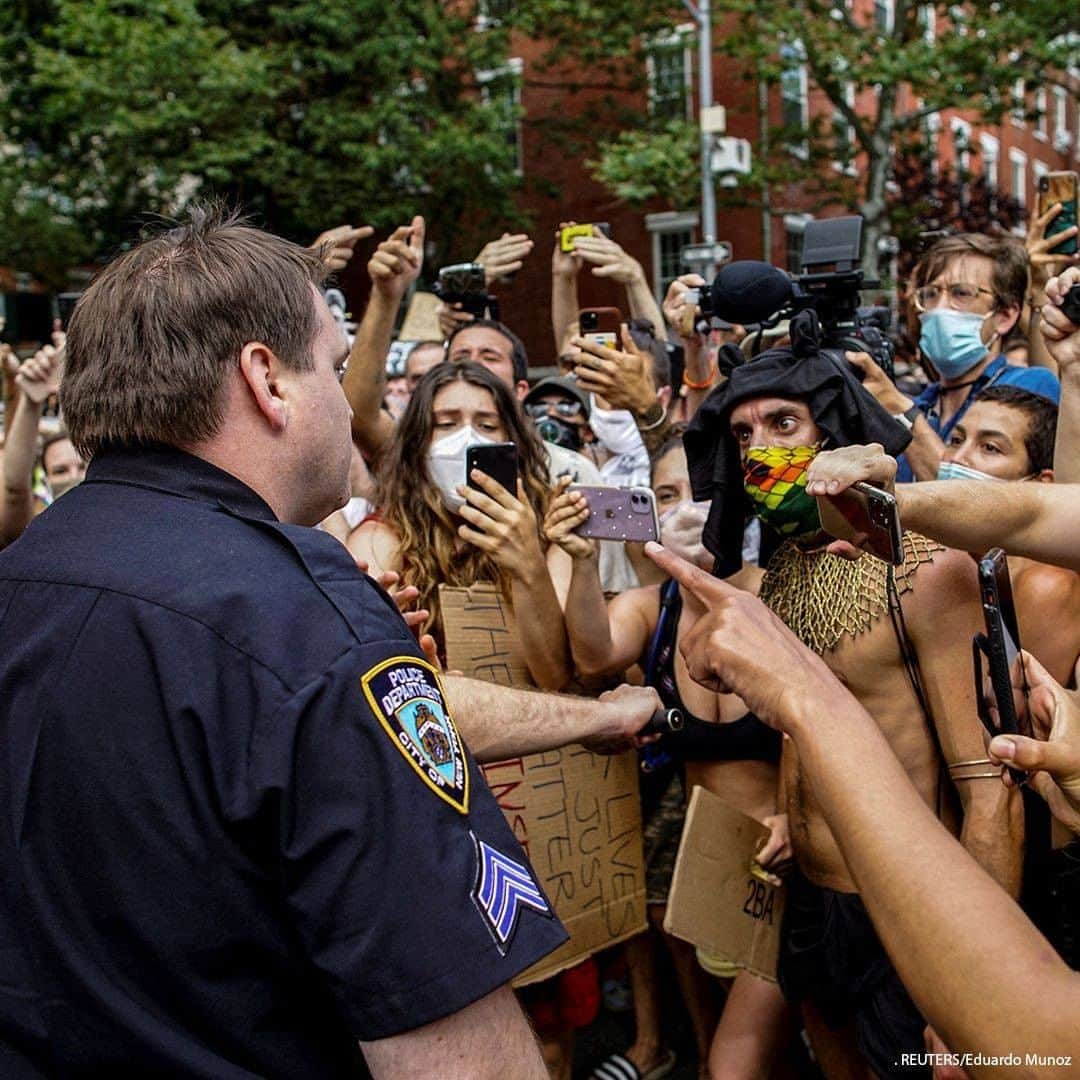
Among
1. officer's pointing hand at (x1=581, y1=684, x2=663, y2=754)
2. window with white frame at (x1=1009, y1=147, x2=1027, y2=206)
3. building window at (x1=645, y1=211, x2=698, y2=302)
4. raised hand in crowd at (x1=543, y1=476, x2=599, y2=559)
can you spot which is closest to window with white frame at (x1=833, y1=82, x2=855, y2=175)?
building window at (x1=645, y1=211, x2=698, y2=302)

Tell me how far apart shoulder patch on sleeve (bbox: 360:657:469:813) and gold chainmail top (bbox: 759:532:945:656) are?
156cm

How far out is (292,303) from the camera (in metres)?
1.65

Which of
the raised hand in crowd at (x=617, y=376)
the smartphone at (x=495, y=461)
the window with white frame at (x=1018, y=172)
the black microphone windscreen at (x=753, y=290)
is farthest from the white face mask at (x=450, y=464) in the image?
the window with white frame at (x=1018, y=172)

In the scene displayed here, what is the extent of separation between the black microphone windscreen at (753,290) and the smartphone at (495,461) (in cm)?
75

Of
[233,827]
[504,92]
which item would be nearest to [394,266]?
[233,827]

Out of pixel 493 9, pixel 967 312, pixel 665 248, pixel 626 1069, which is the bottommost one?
pixel 665 248

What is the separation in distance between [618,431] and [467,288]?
0.93m

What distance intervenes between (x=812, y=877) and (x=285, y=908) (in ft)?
6.64

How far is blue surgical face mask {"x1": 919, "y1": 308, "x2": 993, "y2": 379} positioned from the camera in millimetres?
4172

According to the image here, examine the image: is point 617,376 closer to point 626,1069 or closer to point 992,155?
point 626,1069

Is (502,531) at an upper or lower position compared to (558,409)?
upper

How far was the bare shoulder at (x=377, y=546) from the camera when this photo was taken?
361 centimetres

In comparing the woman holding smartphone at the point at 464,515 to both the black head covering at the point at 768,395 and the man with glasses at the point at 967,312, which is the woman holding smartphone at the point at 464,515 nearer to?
the black head covering at the point at 768,395

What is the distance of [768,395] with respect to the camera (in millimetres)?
3102
